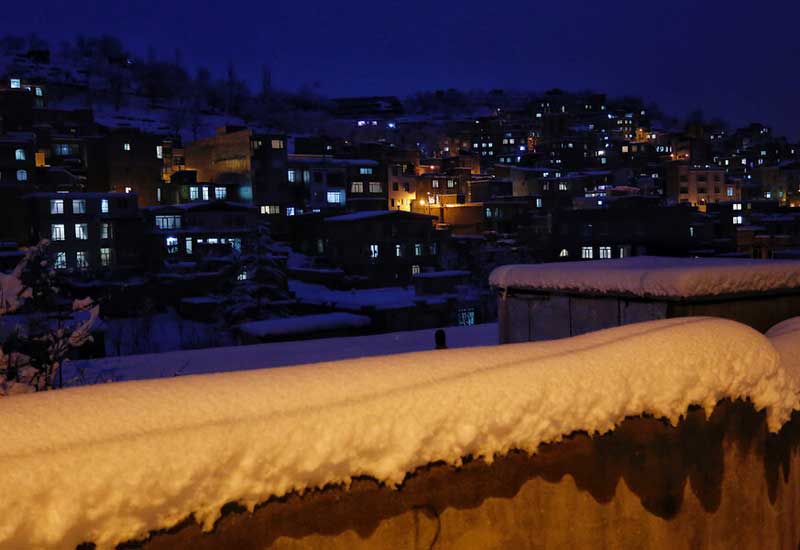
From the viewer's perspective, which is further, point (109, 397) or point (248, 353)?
point (248, 353)

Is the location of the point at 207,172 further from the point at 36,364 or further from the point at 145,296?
the point at 36,364

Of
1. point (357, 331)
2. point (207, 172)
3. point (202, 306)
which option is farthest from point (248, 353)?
point (207, 172)

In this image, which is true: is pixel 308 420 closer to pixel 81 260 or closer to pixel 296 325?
pixel 296 325

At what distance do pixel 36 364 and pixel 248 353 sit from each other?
4032 millimetres

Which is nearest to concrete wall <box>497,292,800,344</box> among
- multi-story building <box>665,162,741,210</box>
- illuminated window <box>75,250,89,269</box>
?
illuminated window <box>75,250,89,269</box>

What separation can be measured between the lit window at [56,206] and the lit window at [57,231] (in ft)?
2.49

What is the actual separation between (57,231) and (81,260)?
2032mm

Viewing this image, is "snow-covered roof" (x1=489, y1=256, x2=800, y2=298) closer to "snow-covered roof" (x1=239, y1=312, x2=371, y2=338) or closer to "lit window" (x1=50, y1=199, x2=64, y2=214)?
"snow-covered roof" (x1=239, y1=312, x2=371, y2=338)

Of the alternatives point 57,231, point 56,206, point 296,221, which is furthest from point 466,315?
point 56,206

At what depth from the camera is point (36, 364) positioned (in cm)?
1193

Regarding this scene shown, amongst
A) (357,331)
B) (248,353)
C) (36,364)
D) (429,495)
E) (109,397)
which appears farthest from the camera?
(357,331)

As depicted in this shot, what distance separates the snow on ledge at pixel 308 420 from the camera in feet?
7.25

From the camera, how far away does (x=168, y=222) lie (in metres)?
45.9

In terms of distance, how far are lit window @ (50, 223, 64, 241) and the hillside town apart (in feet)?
0.18
